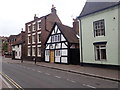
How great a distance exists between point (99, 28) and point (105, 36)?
1524 mm

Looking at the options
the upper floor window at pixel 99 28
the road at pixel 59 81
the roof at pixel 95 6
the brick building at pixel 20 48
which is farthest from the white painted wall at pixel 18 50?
the road at pixel 59 81

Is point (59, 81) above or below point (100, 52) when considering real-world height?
below

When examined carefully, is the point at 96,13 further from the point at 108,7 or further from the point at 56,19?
the point at 56,19

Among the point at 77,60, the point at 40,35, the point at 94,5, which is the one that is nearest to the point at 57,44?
the point at 77,60

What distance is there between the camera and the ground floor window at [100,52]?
18.1 m

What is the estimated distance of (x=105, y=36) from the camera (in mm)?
17734

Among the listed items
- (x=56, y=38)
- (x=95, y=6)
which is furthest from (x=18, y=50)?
(x=95, y=6)

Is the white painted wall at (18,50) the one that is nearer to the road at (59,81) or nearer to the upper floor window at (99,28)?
the upper floor window at (99,28)

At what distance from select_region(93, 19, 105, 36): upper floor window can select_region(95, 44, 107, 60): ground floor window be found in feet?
4.70

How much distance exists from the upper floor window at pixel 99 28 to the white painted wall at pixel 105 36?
422 mm

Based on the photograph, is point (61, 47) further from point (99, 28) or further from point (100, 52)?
point (99, 28)

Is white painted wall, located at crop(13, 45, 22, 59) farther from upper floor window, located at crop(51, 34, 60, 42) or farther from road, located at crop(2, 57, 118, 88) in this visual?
road, located at crop(2, 57, 118, 88)

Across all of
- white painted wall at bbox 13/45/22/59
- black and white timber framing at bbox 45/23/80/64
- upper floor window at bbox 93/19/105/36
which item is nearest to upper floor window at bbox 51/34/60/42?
black and white timber framing at bbox 45/23/80/64

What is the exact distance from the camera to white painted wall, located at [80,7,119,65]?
655 inches
